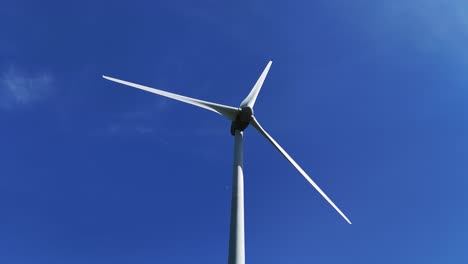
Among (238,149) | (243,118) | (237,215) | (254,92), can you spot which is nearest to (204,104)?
(243,118)

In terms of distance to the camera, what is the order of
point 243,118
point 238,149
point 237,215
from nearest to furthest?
1. point 237,215
2. point 238,149
3. point 243,118

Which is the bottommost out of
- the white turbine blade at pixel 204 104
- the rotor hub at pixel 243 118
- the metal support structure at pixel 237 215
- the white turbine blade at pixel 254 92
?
the metal support structure at pixel 237 215

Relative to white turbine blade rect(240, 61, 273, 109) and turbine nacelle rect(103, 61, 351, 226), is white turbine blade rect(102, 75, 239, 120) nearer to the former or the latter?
turbine nacelle rect(103, 61, 351, 226)

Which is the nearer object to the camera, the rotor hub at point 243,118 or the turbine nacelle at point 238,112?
the turbine nacelle at point 238,112

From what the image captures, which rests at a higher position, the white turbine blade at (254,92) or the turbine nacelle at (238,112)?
the white turbine blade at (254,92)

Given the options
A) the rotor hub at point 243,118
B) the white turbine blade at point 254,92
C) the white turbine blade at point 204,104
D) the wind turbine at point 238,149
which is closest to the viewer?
the wind turbine at point 238,149

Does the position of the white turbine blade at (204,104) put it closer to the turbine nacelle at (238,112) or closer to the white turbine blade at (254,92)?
the turbine nacelle at (238,112)

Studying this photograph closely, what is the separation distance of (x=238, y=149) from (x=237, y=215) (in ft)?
18.3

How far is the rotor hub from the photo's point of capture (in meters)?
25.6

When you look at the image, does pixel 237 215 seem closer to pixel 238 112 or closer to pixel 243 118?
pixel 243 118

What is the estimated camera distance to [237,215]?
19.6 m

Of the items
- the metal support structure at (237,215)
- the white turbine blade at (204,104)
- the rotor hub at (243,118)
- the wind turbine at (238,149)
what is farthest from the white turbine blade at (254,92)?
the metal support structure at (237,215)

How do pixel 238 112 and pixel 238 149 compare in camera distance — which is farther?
pixel 238 112

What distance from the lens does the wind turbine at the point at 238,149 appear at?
18562mm
